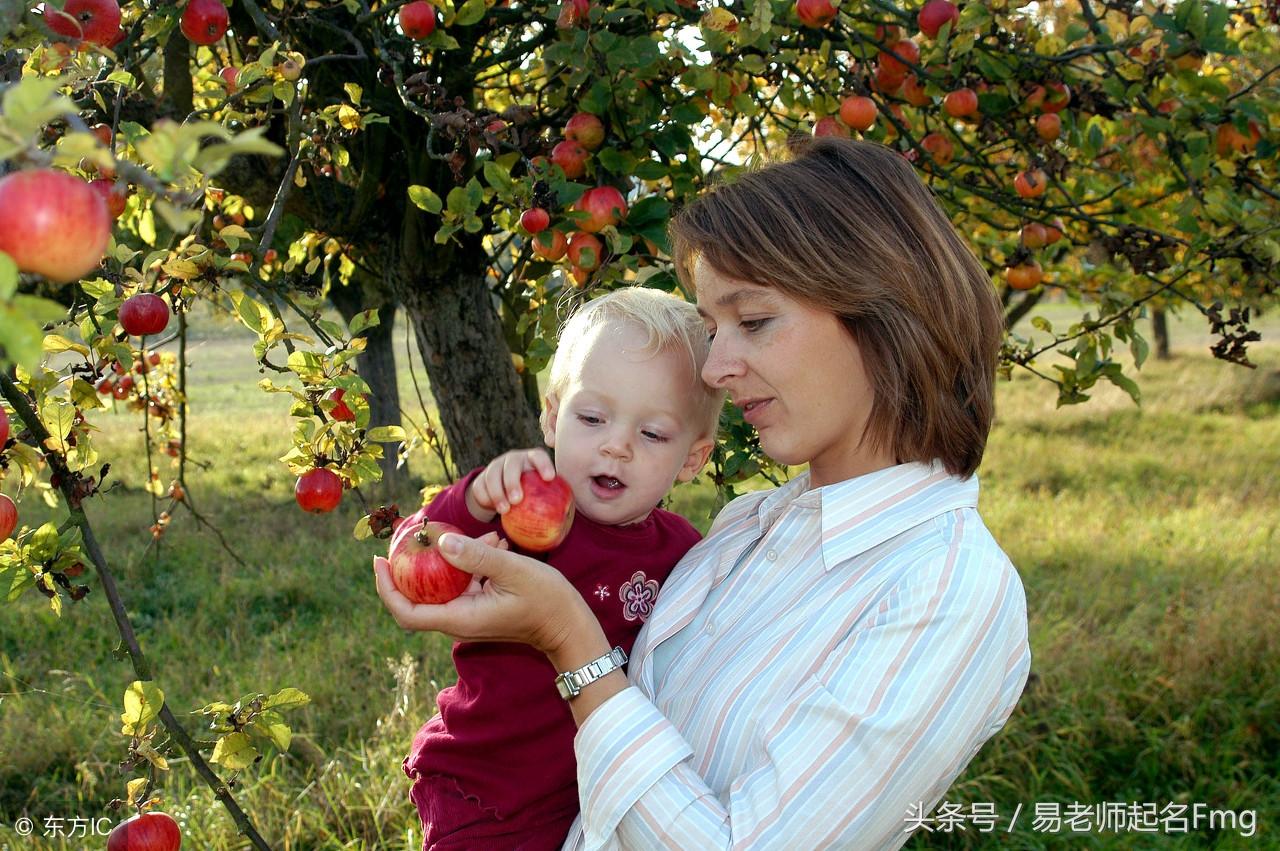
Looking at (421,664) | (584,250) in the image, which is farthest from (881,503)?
(421,664)

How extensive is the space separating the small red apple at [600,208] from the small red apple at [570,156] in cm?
11

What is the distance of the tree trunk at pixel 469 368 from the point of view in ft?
8.41

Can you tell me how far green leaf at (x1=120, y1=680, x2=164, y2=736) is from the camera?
140 centimetres

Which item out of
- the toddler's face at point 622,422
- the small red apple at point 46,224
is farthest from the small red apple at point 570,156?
the small red apple at point 46,224

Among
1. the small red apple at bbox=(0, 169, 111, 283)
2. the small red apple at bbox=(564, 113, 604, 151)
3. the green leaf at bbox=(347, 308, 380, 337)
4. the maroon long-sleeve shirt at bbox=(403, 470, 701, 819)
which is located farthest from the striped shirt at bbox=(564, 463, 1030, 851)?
the small red apple at bbox=(564, 113, 604, 151)

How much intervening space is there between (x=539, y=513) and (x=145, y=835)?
0.75 metres

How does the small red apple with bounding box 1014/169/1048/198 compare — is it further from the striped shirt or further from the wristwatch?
the wristwatch

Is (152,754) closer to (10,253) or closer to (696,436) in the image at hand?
(696,436)

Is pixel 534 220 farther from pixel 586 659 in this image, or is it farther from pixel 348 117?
pixel 586 659

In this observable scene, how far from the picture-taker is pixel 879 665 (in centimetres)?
115

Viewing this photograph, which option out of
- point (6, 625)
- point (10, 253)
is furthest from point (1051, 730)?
point (6, 625)

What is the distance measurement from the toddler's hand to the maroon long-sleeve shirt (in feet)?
0.14

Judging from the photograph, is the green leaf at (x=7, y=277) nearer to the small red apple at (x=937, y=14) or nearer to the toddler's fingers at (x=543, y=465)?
the toddler's fingers at (x=543, y=465)

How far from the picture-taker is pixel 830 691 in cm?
115
